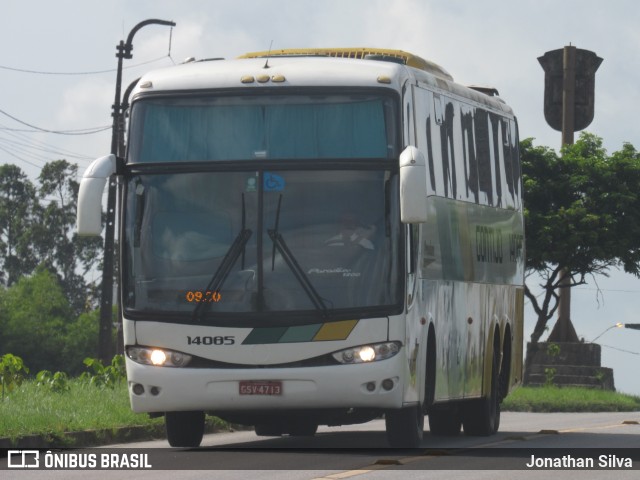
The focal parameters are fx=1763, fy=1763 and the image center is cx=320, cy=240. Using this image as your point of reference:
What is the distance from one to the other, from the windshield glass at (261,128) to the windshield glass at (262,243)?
0.20 meters

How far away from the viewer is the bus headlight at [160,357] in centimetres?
1602

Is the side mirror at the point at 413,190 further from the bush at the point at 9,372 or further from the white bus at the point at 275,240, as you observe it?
the bush at the point at 9,372

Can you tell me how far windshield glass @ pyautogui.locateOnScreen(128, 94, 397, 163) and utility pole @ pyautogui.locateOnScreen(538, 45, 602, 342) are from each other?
2983 cm

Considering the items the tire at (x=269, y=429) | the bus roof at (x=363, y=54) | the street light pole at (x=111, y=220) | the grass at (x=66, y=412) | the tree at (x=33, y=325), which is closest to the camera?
the grass at (x=66, y=412)

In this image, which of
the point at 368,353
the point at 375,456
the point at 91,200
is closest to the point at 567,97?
the point at 375,456

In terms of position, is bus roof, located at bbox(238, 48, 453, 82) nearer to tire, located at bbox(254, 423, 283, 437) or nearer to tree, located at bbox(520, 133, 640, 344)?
tire, located at bbox(254, 423, 283, 437)

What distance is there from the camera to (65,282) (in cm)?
10000

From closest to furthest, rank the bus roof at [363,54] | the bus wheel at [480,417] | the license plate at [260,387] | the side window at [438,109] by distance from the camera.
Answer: the license plate at [260,387] < the side window at [438,109] < the bus roof at [363,54] < the bus wheel at [480,417]

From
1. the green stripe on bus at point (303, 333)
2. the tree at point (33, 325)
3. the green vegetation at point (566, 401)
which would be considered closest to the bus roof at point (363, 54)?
the green stripe on bus at point (303, 333)

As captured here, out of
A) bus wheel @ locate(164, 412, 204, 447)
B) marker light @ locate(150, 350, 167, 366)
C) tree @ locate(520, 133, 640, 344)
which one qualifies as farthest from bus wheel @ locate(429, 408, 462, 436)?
tree @ locate(520, 133, 640, 344)

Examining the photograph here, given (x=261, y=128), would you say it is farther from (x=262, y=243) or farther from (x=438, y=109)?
(x=438, y=109)

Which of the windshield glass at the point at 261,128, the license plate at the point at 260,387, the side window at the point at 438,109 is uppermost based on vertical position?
the side window at the point at 438,109

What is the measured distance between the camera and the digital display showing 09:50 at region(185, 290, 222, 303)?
→ 16016 mm

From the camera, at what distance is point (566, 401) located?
3494 centimetres
